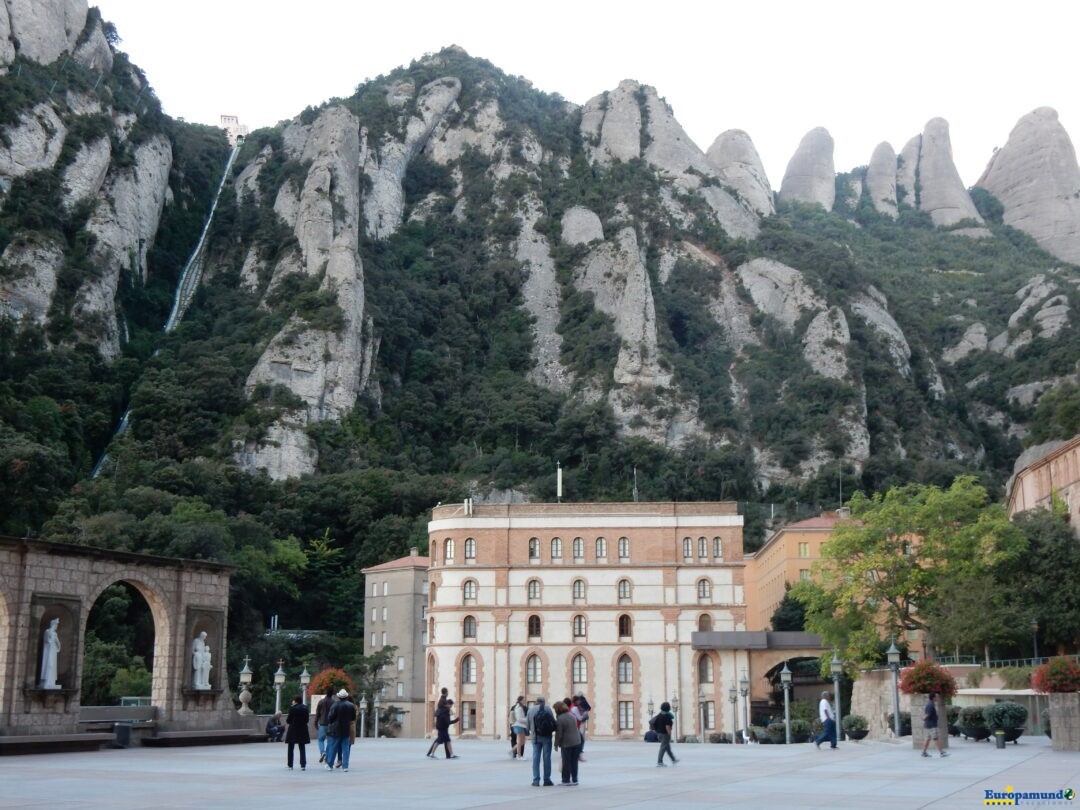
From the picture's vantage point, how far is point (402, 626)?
86812 mm

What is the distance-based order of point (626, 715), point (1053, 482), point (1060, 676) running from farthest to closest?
point (626, 715) < point (1053, 482) < point (1060, 676)

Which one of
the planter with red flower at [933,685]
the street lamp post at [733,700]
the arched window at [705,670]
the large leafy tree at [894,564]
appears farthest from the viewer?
the arched window at [705,670]

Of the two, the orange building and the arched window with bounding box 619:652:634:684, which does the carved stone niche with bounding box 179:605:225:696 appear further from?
the orange building

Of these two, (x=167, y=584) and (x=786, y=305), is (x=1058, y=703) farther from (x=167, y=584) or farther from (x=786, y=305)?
(x=786, y=305)

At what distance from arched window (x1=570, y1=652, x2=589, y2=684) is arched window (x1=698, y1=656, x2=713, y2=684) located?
6.87m

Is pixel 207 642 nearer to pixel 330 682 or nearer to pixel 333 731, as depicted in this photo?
pixel 330 682

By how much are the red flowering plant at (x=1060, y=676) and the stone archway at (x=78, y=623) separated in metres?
23.2

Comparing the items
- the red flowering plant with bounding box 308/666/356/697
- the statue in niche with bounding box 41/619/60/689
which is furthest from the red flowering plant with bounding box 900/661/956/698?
the statue in niche with bounding box 41/619/60/689

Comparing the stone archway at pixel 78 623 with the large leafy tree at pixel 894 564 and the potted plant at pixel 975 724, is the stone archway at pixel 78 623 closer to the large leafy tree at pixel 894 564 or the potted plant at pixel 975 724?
the potted plant at pixel 975 724

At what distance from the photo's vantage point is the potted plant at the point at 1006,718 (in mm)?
33469

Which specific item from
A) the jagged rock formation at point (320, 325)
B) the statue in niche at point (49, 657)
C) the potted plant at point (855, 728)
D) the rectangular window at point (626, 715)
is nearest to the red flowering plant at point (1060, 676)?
the potted plant at point (855, 728)

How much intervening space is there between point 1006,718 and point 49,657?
25672mm

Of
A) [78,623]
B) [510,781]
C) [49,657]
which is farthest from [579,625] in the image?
[510,781]

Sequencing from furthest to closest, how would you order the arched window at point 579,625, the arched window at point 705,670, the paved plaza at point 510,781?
the arched window at point 579,625, the arched window at point 705,670, the paved plaza at point 510,781
